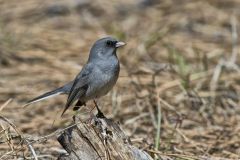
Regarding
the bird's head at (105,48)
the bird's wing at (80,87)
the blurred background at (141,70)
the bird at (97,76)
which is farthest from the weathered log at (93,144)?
the bird's head at (105,48)

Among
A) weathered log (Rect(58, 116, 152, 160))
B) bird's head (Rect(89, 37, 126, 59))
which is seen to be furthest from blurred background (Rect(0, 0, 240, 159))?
bird's head (Rect(89, 37, 126, 59))

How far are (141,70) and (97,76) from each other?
121cm

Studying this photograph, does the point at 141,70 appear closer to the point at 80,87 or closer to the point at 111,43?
the point at 111,43

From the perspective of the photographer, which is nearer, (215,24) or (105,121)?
(105,121)

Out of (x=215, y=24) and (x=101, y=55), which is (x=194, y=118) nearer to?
(x=101, y=55)

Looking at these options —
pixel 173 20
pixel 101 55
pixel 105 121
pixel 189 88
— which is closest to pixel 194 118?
pixel 189 88

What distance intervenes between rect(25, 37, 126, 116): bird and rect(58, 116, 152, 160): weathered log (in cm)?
90

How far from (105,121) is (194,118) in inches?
79.5

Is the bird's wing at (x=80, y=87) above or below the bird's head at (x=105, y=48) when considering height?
below

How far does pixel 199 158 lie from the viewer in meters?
4.10

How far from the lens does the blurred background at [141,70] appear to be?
16.6 feet

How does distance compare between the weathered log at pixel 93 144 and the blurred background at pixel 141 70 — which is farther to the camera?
the blurred background at pixel 141 70

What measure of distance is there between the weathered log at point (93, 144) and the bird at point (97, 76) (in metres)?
0.90

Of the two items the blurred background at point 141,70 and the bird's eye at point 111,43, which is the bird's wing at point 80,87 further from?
the blurred background at point 141,70
